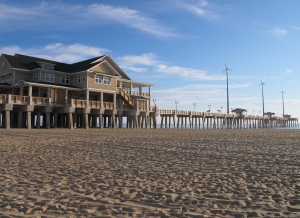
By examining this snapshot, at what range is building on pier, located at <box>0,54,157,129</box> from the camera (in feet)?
109

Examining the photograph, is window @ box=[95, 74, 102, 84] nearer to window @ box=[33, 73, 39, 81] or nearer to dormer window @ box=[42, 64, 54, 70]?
dormer window @ box=[42, 64, 54, 70]

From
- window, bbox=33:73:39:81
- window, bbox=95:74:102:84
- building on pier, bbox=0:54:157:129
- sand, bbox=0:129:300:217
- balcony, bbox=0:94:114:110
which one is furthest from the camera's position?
window, bbox=95:74:102:84

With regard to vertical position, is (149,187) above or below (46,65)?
below

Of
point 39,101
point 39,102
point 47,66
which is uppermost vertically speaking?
point 47,66

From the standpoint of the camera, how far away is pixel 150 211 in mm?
4344

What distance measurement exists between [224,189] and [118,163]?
397 centimetres

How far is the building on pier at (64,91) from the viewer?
33281 millimetres

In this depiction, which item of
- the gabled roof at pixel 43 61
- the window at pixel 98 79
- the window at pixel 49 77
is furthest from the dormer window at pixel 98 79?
the window at pixel 49 77

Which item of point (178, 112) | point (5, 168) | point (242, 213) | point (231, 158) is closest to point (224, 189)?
point (242, 213)

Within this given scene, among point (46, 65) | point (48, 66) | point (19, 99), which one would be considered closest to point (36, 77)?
point (46, 65)

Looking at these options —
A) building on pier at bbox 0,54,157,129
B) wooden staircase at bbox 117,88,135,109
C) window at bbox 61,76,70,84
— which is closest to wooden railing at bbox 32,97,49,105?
building on pier at bbox 0,54,157,129

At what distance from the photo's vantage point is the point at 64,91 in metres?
35.3

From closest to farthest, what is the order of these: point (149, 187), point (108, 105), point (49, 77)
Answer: point (149, 187)
point (49, 77)
point (108, 105)

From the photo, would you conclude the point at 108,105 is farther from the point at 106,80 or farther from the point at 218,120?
the point at 218,120
